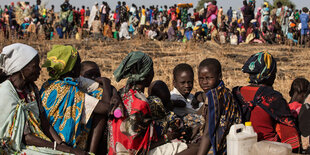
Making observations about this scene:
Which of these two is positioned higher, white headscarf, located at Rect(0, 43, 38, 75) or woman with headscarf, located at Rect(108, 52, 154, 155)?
white headscarf, located at Rect(0, 43, 38, 75)

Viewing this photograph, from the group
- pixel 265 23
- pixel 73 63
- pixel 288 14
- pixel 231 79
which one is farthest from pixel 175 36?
pixel 73 63

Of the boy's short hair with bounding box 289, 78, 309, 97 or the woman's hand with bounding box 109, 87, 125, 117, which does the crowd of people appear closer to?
the boy's short hair with bounding box 289, 78, 309, 97

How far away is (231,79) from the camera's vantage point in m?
7.73

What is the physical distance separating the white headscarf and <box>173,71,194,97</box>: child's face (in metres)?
1.80

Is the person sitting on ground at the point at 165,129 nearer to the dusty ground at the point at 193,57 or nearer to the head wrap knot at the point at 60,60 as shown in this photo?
the head wrap knot at the point at 60,60

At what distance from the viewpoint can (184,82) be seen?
4.07 m

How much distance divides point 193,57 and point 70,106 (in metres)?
6.96

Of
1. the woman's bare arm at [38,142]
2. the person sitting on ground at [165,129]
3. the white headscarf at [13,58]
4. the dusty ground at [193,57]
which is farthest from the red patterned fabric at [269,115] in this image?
the dusty ground at [193,57]

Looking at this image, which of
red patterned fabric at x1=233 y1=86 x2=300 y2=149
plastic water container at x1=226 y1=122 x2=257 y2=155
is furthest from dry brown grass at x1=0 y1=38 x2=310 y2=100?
plastic water container at x1=226 y1=122 x2=257 y2=155

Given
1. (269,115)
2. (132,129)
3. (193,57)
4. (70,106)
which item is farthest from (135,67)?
(193,57)

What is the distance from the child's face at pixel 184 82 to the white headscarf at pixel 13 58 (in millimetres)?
1795

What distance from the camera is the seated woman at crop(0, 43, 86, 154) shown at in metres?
2.69

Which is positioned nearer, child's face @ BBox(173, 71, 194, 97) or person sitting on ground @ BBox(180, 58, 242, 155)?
person sitting on ground @ BBox(180, 58, 242, 155)

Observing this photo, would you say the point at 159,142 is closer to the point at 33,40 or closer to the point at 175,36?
the point at 33,40
